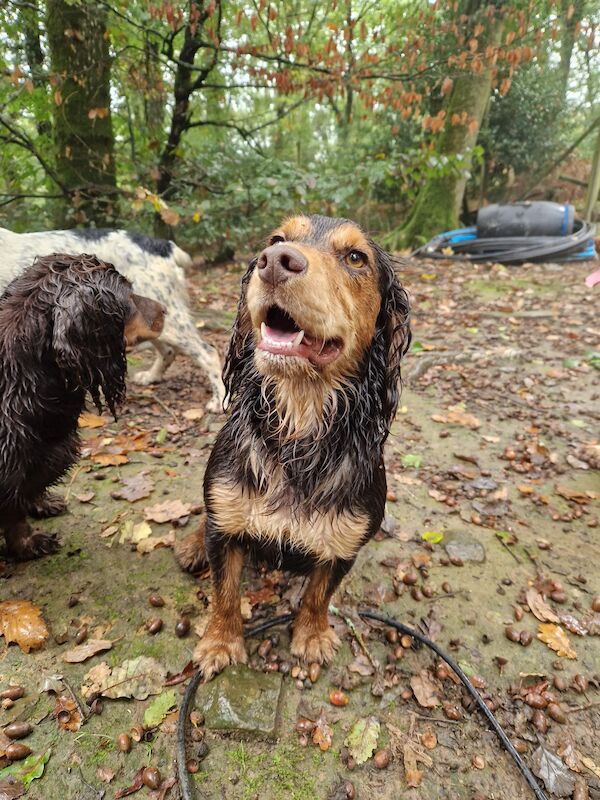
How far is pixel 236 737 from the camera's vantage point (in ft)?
6.70

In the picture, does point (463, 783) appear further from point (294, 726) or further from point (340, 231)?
point (340, 231)

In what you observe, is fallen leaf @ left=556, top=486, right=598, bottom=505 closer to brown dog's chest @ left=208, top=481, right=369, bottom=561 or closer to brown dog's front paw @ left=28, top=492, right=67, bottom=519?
brown dog's chest @ left=208, top=481, right=369, bottom=561

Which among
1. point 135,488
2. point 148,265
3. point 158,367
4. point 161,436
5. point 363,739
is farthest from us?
point 158,367

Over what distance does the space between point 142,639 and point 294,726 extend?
89 centimetres

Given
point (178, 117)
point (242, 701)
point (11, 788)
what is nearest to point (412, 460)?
point (242, 701)

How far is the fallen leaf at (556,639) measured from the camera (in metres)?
2.50

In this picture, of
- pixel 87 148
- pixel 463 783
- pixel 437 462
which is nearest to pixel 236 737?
pixel 463 783

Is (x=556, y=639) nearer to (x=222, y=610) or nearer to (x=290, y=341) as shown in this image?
(x=222, y=610)

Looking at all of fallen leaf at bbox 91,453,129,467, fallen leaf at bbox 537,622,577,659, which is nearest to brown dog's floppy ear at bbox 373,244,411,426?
fallen leaf at bbox 537,622,577,659

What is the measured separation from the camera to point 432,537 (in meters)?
3.20

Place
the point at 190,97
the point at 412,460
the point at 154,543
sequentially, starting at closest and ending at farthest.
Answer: the point at 154,543 → the point at 412,460 → the point at 190,97

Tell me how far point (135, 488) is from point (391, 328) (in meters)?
2.38

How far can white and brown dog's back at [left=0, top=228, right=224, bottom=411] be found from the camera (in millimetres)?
4051

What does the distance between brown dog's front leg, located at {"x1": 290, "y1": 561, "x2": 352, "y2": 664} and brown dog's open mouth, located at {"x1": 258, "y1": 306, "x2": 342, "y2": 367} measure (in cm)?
114
